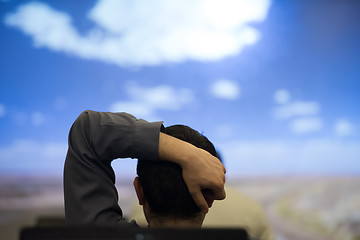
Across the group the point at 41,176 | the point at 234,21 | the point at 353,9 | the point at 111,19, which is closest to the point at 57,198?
the point at 41,176

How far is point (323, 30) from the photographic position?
217 cm

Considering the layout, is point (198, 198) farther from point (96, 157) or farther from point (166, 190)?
point (96, 157)

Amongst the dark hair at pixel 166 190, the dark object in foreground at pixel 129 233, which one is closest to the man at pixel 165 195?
the dark hair at pixel 166 190

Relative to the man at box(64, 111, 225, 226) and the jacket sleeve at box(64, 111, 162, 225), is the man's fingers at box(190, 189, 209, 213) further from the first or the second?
the jacket sleeve at box(64, 111, 162, 225)

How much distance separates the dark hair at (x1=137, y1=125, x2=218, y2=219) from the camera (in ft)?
1.57

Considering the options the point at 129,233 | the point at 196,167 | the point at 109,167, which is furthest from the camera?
the point at 109,167

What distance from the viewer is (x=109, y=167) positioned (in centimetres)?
57

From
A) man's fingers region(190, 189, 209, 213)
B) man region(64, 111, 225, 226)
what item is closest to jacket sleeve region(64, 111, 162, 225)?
man region(64, 111, 225, 226)

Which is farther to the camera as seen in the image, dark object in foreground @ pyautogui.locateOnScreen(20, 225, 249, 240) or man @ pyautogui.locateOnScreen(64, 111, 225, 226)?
man @ pyautogui.locateOnScreen(64, 111, 225, 226)

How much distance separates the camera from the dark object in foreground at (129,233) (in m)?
0.32

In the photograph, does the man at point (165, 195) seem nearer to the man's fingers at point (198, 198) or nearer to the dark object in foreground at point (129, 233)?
the man's fingers at point (198, 198)

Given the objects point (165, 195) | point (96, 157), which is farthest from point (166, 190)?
point (96, 157)

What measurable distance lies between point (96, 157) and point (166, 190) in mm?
145

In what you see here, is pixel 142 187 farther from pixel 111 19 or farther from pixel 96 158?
pixel 111 19
